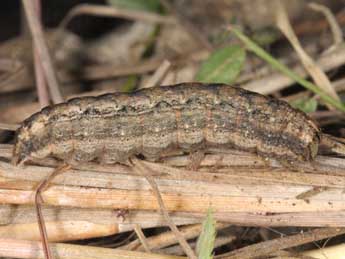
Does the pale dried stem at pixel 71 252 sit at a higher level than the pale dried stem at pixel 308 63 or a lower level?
lower

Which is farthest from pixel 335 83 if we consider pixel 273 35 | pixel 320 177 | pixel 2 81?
pixel 2 81

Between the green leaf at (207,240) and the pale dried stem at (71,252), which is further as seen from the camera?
the pale dried stem at (71,252)

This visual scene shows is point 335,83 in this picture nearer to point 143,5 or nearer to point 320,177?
point 320,177

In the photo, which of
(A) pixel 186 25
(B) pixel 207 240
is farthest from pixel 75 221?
(A) pixel 186 25

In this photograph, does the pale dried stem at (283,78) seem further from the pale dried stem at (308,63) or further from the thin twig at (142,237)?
the thin twig at (142,237)

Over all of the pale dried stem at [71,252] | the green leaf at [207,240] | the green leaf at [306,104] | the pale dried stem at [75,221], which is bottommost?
the green leaf at [207,240]

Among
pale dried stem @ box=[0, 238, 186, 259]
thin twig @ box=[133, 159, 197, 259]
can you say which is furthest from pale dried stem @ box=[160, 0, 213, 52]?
pale dried stem @ box=[0, 238, 186, 259]

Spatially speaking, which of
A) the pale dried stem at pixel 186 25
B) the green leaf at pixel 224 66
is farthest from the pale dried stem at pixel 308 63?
the pale dried stem at pixel 186 25
